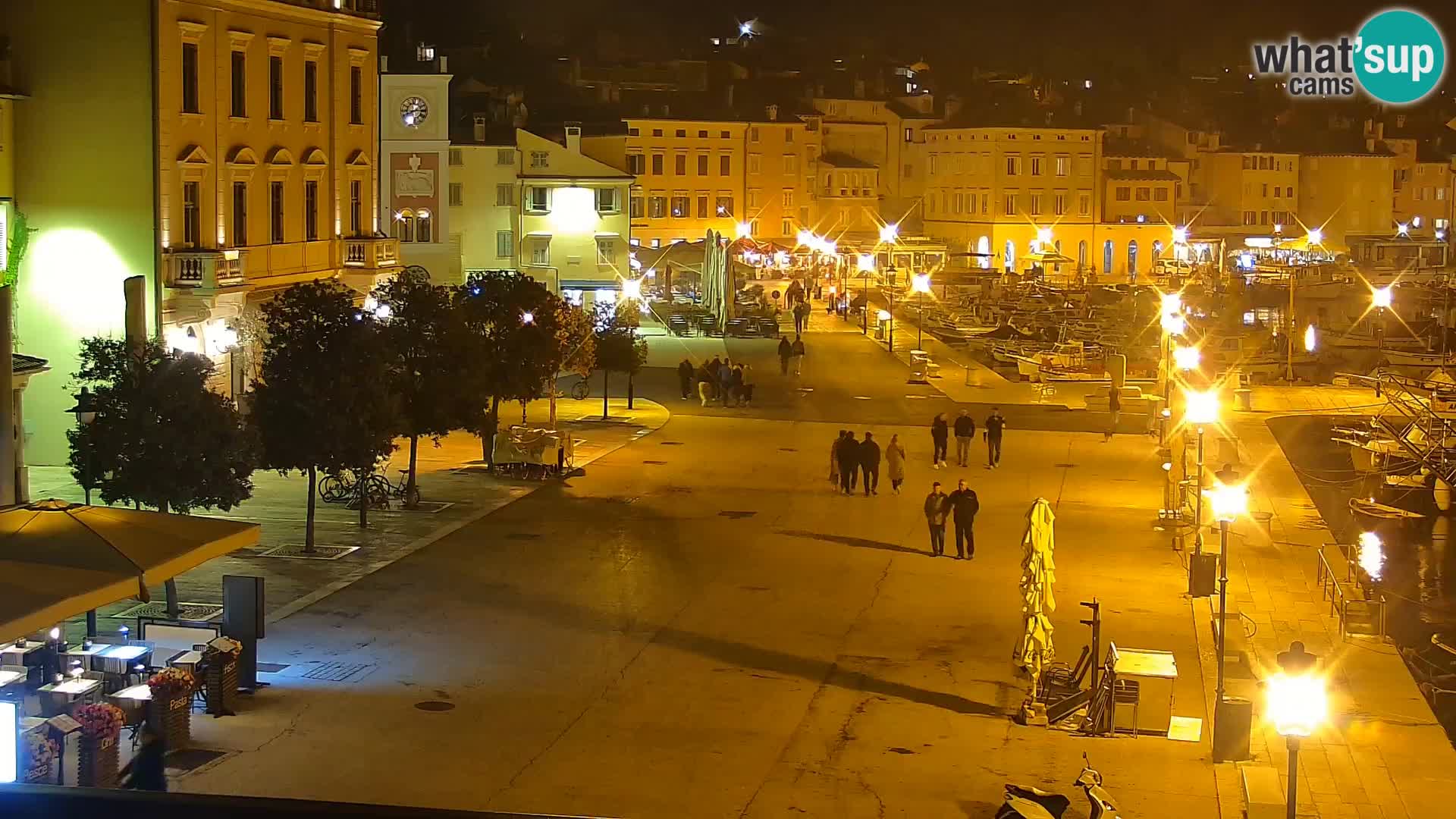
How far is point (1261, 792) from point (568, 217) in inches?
2257

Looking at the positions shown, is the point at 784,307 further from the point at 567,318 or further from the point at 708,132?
the point at 567,318

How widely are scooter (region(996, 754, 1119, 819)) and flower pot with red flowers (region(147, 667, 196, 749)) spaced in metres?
6.48

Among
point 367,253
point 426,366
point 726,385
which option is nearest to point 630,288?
point 726,385

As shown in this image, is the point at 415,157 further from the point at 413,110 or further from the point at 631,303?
the point at 631,303

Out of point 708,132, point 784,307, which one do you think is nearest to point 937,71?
point 708,132

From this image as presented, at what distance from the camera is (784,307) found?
76.8m

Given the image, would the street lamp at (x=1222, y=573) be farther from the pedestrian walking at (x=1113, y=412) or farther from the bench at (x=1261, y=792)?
the pedestrian walking at (x=1113, y=412)

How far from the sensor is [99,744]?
44.2ft

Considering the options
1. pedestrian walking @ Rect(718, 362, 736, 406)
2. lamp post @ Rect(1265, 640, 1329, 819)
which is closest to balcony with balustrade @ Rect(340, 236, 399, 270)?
pedestrian walking @ Rect(718, 362, 736, 406)

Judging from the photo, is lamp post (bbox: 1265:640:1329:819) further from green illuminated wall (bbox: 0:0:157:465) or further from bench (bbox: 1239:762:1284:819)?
green illuminated wall (bbox: 0:0:157:465)

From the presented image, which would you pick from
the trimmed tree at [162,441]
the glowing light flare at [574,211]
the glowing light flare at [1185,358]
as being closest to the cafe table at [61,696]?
the trimmed tree at [162,441]

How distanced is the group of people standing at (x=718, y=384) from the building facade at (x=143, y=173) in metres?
12.1

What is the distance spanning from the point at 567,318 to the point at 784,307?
39.4 m

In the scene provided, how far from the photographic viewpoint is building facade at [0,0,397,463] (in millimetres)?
31562
